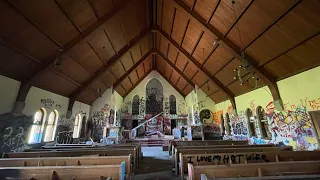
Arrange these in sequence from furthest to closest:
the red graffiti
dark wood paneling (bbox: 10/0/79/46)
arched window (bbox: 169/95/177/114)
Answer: arched window (bbox: 169/95/177/114) → the red graffiti → dark wood paneling (bbox: 10/0/79/46)

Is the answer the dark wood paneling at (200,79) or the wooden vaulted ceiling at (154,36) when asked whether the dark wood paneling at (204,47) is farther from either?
the dark wood paneling at (200,79)

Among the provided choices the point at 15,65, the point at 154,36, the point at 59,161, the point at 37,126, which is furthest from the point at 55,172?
the point at 154,36

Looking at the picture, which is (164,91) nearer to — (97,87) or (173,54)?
(173,54)

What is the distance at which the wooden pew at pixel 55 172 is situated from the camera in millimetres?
2432

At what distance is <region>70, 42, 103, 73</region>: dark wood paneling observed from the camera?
6.63 meters

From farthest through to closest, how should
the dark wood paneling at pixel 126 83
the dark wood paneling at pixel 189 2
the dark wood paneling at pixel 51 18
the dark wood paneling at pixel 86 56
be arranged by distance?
the dark wood paneling at pixel 126 83
the dark wood paneling at pixel 86 56
the dark wood paneling at pixel 189 2
the dark wood paneling at pixel 51 18

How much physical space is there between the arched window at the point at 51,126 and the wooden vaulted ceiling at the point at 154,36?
129 centimetres

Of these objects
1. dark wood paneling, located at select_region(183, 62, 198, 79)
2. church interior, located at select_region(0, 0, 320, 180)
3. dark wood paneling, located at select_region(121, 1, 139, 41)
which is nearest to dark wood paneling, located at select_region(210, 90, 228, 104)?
church interior, located at select_region(0, 0, 320, 180)

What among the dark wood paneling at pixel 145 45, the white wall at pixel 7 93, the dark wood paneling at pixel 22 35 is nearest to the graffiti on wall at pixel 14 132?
the white wall at pixel 7 93

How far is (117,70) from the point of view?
10.8 meters

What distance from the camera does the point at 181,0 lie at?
21.5 feet

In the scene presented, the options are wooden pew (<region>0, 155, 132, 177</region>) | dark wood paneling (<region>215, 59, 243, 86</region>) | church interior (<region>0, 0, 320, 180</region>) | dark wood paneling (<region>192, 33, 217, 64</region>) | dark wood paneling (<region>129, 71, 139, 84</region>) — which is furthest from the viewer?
dark wood paneling (<region>129, 71, 139, 84</region>)

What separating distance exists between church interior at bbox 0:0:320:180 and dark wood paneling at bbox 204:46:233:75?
68 mm

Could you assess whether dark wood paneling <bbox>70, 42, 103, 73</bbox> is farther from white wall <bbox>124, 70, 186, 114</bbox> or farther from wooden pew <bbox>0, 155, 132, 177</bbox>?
white wall <bbox>124, 70, 186, 114</bbox>
